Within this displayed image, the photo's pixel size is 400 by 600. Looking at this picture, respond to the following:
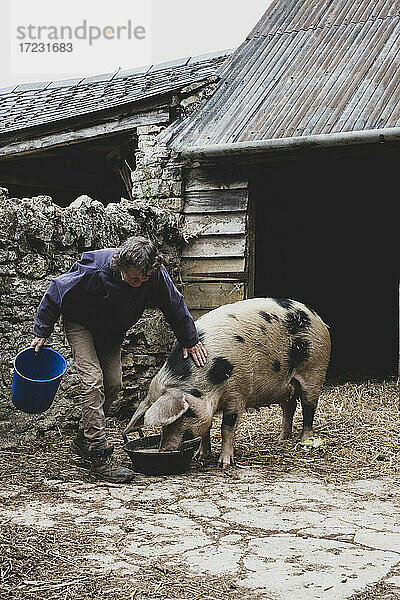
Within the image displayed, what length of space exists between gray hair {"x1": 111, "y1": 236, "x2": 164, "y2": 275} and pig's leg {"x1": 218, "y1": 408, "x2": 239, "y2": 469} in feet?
4.15

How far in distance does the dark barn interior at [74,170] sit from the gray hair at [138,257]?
4.51 metres

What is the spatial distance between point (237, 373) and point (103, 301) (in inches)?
43.6

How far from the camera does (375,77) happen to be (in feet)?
28.5

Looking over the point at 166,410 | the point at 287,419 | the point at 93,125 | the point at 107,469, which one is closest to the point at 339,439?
the point at 287,419

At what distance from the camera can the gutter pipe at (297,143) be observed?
7.66 metres

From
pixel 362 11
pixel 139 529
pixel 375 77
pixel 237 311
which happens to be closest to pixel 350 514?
pixel 139 529

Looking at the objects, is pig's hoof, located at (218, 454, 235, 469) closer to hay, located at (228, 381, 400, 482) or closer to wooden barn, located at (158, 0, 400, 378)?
hay, located at (228, 381, 400, 482)

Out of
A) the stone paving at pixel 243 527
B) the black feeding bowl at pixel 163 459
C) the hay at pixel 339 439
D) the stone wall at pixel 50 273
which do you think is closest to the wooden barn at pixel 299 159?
the stone wall at pixel 50 273

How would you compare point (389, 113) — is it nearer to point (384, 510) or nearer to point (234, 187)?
point (234, 187)

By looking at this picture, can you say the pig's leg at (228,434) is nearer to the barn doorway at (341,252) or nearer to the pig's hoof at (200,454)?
the pig's hoof at (200,454)

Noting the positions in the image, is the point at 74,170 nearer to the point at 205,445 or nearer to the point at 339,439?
the point at 339,439

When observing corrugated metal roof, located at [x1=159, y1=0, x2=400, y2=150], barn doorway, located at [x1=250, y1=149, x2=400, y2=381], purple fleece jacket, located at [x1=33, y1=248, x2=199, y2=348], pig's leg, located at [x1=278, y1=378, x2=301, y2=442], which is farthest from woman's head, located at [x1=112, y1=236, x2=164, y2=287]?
barn doorway, located at [x1=250, y1=149, x2=400, y2=381]

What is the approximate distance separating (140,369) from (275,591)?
188 inches

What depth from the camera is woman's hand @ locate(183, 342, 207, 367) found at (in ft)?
18.3
